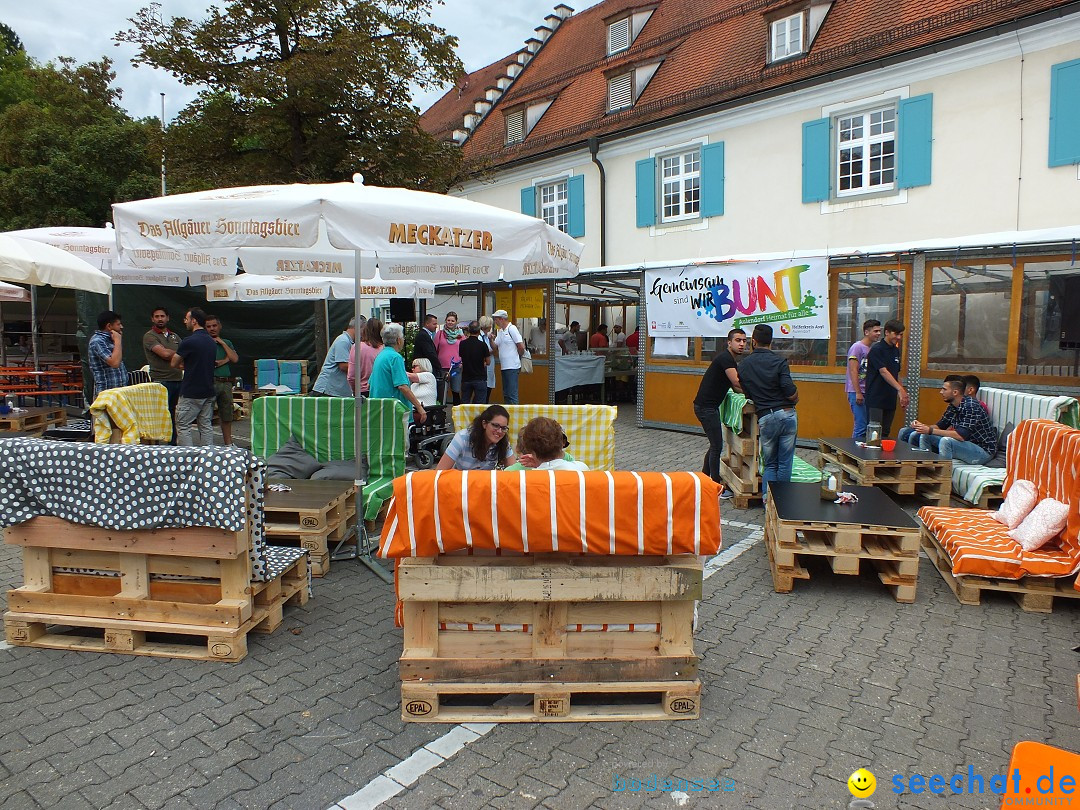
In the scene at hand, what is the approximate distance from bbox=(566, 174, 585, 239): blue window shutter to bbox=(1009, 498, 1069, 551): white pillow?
14.9m

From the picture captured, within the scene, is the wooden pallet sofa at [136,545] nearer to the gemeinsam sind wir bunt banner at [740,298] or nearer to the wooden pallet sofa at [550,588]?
the wooden pallet sofa at [550,588]

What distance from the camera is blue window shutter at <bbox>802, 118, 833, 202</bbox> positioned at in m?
14.0

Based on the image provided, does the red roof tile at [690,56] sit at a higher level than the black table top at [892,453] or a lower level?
higher

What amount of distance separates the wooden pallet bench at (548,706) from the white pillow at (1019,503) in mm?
3243

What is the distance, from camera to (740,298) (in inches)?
416

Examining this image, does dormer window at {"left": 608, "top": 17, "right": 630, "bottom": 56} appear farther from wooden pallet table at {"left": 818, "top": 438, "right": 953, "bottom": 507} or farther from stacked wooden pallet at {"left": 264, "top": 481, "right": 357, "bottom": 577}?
stacked wooden pallet at {"left": 264, "top": 481, "right": 357, "bottom": 577}

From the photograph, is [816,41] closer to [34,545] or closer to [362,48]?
[362,48]

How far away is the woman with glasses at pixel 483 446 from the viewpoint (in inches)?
181

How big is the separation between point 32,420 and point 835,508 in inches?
416

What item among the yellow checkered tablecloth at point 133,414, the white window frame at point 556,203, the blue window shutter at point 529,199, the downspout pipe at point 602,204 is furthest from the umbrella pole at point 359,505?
the blue window shutter at point 529,199

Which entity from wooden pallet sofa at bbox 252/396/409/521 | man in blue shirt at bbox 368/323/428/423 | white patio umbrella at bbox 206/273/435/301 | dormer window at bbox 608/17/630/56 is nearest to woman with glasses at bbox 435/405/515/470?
wooden pallet sofa at bbox 252/396/409/521

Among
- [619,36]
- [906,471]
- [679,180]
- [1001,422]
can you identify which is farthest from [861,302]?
[619,36]

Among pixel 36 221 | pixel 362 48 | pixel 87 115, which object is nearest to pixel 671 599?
pixel 362 48

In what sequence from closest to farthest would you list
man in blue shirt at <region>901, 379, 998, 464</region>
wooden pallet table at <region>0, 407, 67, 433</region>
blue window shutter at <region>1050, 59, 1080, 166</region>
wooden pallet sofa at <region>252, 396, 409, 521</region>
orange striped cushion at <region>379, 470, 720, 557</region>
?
orange striped cushion at <region>379, 470, 720, 557</region> → wooden pallet sofa at <region>252, 396, 409, 521</region> → man in blue shirt at <region>901, 379, 998, 464</region> → wooden pallet table at <region>0, 407, 67, 433</region> → blue window shutter at <region>1050, 59, 1080, 166</region>
